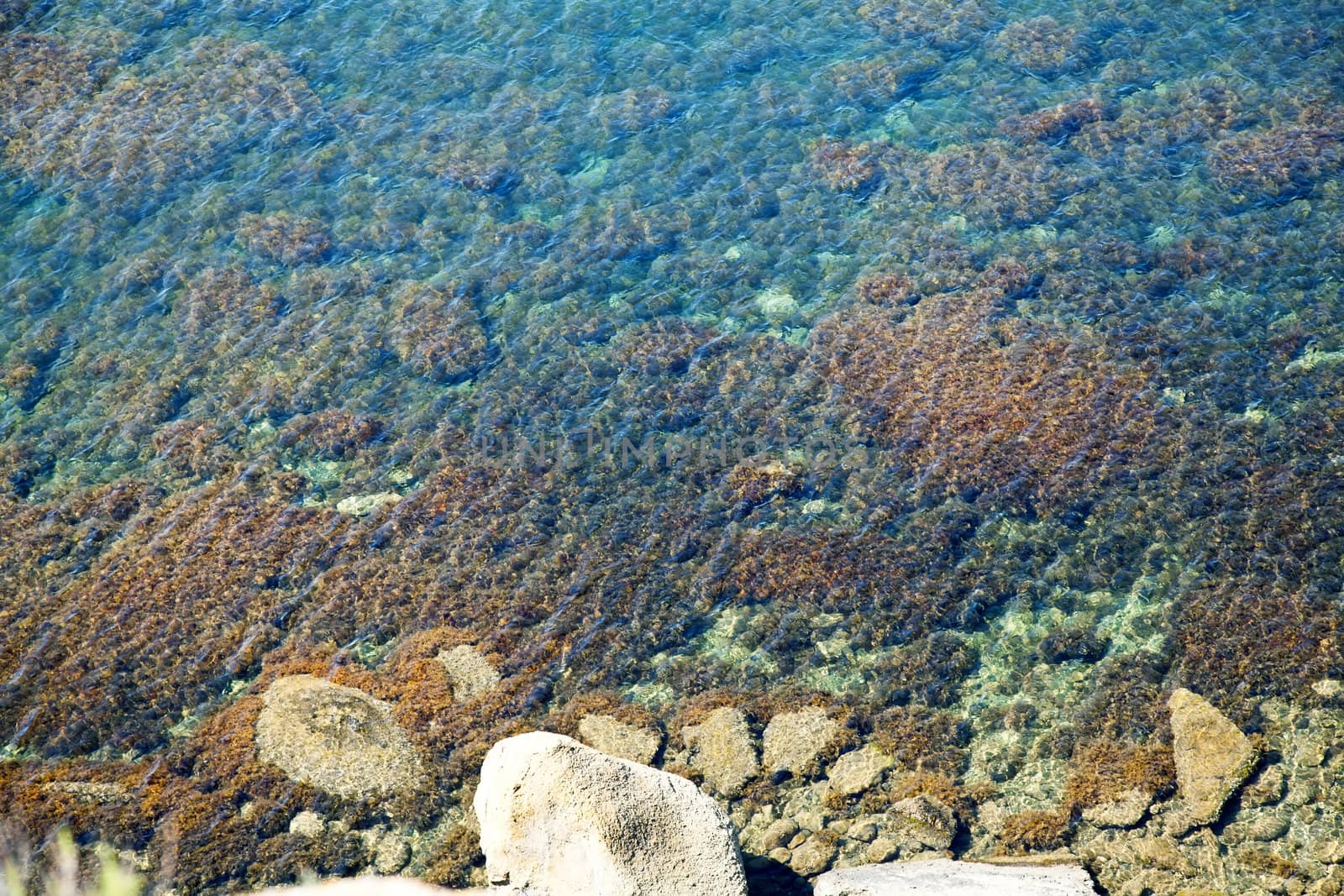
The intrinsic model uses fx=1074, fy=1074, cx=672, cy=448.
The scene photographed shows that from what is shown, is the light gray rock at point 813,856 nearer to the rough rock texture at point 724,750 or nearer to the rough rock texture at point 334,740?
the rough rock texture at point 724,750

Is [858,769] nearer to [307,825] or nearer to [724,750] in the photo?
[724,750]

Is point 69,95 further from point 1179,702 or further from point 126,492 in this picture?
point 1179,702

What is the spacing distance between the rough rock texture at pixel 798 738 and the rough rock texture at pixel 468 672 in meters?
5.11

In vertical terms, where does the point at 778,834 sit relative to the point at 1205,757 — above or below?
above

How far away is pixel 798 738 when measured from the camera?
60.1ft

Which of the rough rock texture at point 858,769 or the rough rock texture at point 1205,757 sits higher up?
the rough rock texture at point 858,769

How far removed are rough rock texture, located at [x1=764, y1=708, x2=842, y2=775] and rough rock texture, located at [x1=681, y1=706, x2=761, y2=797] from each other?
0.31m

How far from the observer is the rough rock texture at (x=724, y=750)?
58.3ft

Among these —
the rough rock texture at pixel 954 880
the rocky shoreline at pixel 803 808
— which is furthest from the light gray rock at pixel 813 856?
the rough rock texture at pixel 954 880

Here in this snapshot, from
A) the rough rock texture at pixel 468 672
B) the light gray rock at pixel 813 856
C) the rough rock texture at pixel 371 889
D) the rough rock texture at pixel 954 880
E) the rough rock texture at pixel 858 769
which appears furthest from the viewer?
the rough rock texture at pixel 468 672

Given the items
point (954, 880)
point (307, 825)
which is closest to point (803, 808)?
point (954, 880)

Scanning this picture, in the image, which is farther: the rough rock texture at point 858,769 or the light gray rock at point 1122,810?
the rough rock texture at point 858,769

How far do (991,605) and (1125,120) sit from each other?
18239 millimetres

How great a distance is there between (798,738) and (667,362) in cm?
1073
